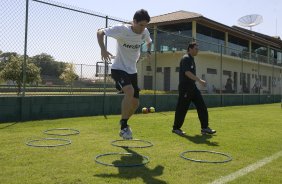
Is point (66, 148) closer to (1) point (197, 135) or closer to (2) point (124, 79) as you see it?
(2) point (124, 79)

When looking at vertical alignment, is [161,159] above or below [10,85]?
below

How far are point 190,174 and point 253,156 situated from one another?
1.59 m

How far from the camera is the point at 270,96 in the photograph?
91.9ft

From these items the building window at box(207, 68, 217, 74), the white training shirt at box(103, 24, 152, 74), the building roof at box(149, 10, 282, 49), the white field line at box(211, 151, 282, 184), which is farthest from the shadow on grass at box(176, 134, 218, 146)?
the building roof at box(149, 10, 282, 49)

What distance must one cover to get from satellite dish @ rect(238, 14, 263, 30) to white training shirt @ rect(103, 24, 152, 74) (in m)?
46.3

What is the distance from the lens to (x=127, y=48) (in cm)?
591

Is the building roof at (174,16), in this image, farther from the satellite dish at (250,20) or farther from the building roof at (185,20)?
the satellite dish at (250,20)

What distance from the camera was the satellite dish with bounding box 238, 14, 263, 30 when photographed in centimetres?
4862

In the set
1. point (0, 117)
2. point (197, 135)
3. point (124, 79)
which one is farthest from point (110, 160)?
point (0, 117)

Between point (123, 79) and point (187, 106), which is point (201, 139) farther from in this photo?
point (123, 79)

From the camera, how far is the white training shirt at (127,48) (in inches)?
227

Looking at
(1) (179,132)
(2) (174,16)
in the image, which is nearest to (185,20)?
(2) (174,16)

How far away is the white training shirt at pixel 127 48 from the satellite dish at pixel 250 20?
4626cm

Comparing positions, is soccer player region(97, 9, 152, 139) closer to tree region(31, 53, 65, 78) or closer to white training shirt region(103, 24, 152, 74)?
white training shirt region(103, 24, 152, 74)
